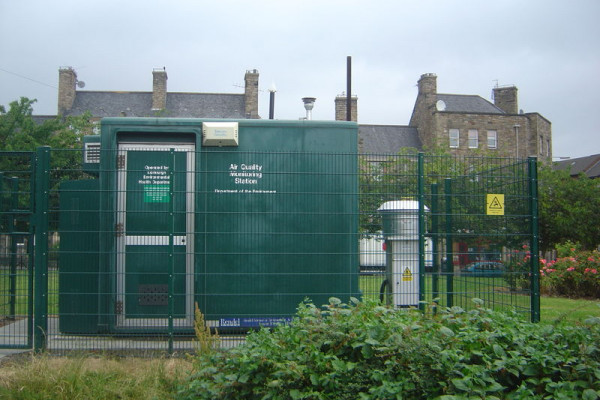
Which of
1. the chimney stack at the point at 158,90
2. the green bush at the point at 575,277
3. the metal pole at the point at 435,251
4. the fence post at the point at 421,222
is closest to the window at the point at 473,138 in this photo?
the chimney stack at the point at 158,90

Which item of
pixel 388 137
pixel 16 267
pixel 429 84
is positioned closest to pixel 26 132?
pixel 16 267

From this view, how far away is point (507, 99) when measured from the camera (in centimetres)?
5047

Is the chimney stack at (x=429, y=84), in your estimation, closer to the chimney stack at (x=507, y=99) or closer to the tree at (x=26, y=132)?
the chimney stack at (x=507, y=99)

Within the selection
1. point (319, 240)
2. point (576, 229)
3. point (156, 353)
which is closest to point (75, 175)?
point (156, 353)

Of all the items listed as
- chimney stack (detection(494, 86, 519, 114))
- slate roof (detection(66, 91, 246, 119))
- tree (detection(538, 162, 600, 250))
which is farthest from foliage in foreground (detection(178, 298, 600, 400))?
chimney stack (detection(494, 86, 519, 114))

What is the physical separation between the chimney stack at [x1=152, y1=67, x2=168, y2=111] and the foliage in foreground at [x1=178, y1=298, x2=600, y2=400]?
4283 cm

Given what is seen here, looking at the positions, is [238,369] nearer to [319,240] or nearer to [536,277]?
[319,240]

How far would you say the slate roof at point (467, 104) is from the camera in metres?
49.9

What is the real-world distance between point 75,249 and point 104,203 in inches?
26.0

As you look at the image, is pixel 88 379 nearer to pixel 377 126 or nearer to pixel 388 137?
pixel 388 137

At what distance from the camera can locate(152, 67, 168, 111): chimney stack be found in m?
45.0

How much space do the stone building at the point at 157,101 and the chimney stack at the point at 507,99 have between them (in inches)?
882

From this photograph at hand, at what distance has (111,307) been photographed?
6.82 meters

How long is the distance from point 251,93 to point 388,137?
12589 millimetres
